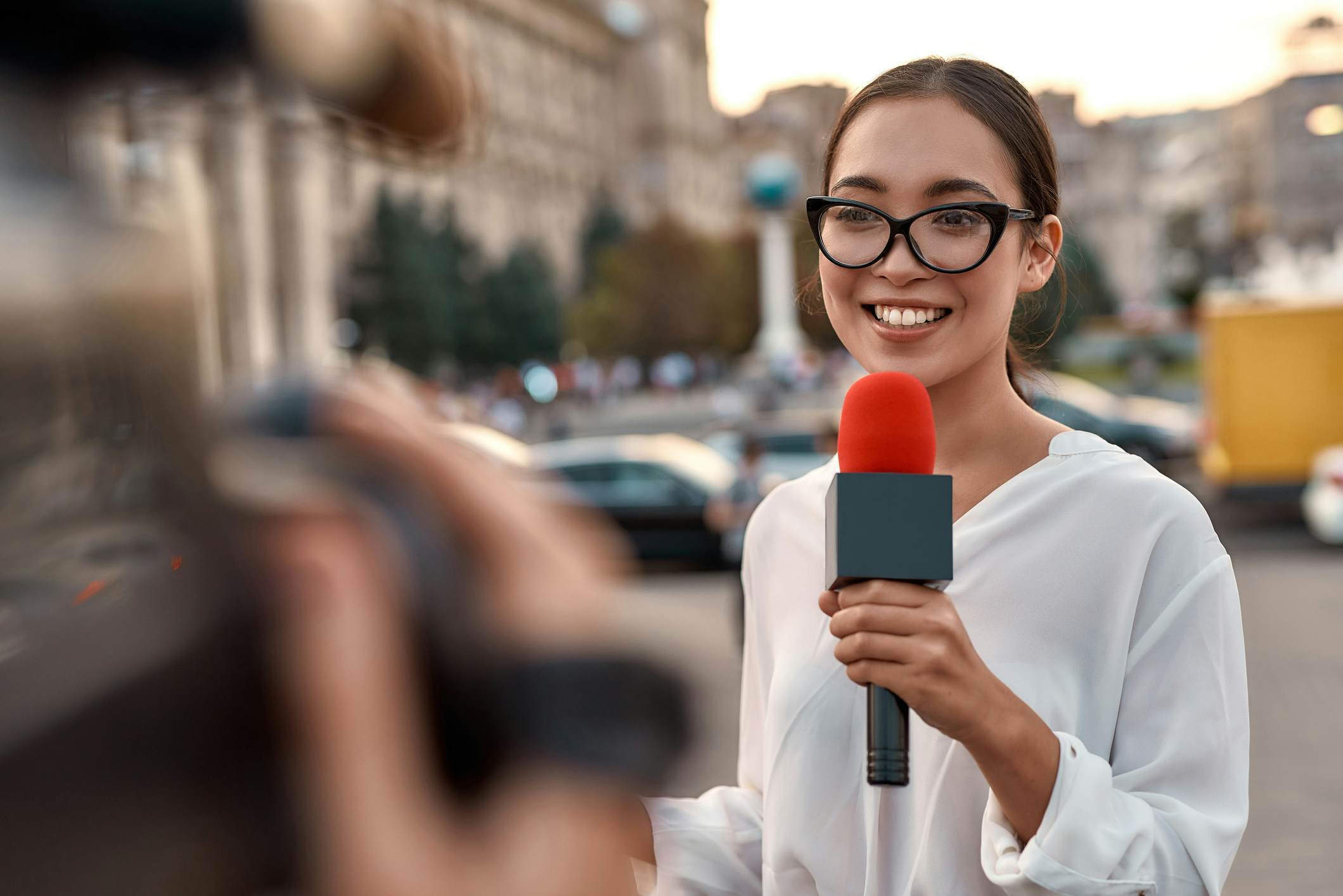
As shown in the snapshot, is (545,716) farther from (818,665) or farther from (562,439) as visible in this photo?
(562,439)

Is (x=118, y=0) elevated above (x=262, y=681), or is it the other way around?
(x=118, y=0)

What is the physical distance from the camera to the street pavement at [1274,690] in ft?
3.30

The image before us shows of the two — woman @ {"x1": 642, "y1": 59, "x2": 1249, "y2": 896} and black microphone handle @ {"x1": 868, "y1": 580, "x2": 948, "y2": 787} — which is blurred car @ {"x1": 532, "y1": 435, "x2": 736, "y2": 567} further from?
black microphone handle @ {"x1": 868, "y1": 580, "x2": 948, "y2": 787}

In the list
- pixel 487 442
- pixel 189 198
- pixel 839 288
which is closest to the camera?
pixel 189 198

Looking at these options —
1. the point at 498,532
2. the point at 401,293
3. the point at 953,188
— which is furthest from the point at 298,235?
the point at 401,293

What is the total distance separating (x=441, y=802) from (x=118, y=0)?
0.50m

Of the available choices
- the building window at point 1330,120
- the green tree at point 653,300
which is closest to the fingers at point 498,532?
the building window at point 1330,120

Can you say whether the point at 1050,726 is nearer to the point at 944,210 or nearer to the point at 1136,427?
the point at 944,210

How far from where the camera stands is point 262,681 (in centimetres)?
83

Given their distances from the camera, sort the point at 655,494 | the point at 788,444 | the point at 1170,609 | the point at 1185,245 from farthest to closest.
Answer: the point at 1185,245
the point at 788,444
the point at 655,494
the point at 1170,609

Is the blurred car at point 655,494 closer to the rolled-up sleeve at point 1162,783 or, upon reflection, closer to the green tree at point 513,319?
the rolled-up sleeve at point 1162,783

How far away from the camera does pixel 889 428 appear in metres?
1.21

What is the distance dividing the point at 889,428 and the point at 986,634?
0.97 feet

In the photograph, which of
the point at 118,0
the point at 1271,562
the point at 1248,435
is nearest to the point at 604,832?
the point at 118,0
